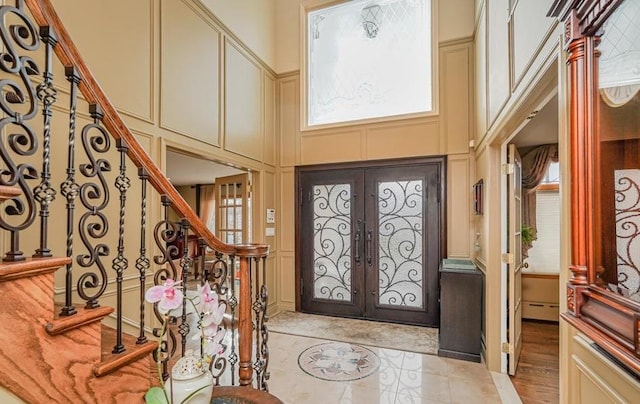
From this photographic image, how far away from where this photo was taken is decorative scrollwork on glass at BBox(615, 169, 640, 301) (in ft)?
3.19

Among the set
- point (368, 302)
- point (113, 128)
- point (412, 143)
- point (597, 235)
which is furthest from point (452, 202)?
point (113, 128)

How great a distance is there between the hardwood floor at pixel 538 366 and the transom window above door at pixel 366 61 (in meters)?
3.09

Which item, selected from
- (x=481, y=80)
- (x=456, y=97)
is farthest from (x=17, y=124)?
(x=456, y=97)

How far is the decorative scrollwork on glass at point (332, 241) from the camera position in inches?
179

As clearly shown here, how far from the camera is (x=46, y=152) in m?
1.02

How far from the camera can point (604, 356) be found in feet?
3.59

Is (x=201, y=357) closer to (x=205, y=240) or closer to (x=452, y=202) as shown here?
(x=205, y=240)

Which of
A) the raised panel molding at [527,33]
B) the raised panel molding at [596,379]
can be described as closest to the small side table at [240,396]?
the raised panel molding at [596,379]

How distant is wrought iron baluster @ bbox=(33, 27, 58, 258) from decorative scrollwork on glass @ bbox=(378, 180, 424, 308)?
3785 mm

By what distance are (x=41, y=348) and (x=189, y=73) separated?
2951 millimetres

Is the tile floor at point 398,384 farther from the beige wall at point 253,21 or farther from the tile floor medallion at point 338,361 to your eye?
the beige wall at point 253,21

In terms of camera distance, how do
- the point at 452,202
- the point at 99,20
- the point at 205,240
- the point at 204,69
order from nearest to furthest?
1. the point at 205,240
2. the point at 99,20
3. the point at 204,69
4. the point at 452,202

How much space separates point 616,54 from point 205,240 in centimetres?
185

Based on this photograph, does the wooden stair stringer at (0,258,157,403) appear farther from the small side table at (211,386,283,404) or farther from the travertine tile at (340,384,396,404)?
the travertine tile at (340,384,396,404)
